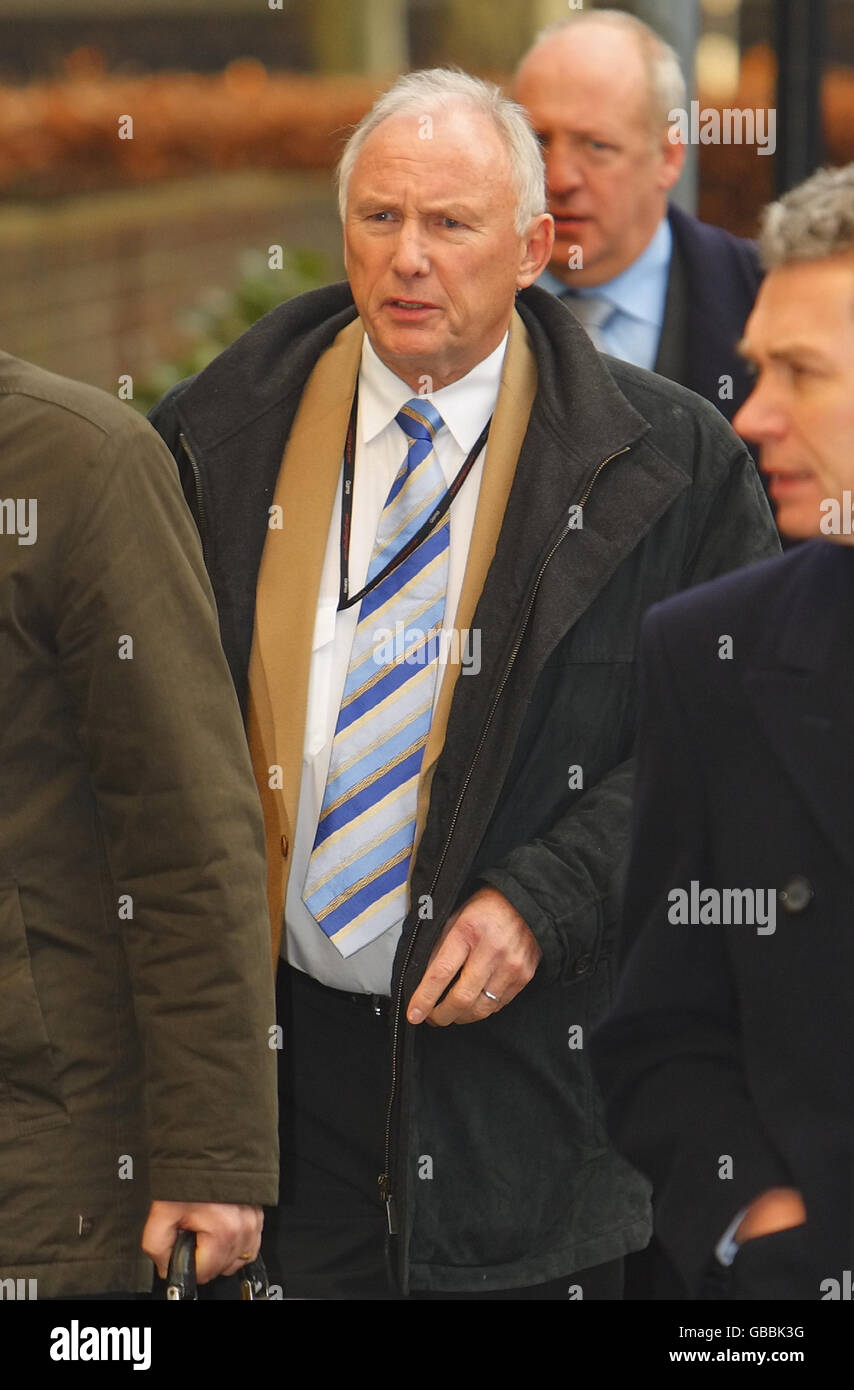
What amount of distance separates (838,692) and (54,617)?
3.08 feet

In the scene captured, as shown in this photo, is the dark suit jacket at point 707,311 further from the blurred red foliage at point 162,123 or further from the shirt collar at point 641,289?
the blurred red foliage at point 162,123

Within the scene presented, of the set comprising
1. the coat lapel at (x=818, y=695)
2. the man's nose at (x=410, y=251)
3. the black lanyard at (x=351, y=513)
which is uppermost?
the man's nose at (x=410, y=251)

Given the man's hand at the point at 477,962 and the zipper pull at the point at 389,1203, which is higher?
the man's hand at the point at 477,962

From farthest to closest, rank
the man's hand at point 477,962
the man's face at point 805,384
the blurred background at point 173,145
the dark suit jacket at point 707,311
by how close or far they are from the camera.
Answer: the blurred background at point 173,145 → the dark suit jacket at point 707,311 → the man's hand at point 477,962 → the man's face at point 805,384

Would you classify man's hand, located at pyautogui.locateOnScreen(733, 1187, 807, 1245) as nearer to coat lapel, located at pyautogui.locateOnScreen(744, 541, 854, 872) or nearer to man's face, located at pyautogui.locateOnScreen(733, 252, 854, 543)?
coat lapel, located at pyautogui.locateOnScreen(744, 541, 854, 872)

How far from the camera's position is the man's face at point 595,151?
4.42 metres

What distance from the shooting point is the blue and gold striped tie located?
347 centimetres

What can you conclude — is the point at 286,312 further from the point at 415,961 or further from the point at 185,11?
the point at 185,11

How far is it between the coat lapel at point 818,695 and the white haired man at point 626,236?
1.88m

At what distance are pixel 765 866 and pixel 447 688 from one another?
41.9 inches

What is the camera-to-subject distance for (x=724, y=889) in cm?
251

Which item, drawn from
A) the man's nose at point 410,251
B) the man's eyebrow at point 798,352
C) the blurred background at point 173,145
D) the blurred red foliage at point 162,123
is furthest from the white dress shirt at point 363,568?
the blurred red foliage at point 162,123

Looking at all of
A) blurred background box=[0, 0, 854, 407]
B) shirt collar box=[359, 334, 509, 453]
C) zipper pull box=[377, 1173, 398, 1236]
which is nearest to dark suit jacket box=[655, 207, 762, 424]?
shirt collar box=[359, 334, 509, 453]
